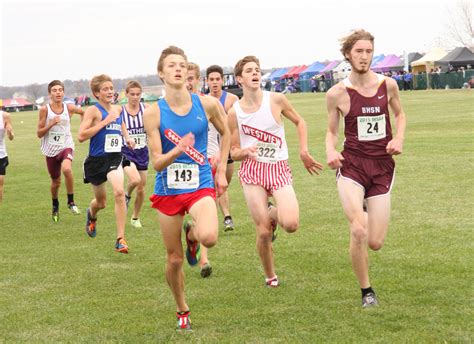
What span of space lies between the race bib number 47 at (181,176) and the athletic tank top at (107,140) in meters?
4.65

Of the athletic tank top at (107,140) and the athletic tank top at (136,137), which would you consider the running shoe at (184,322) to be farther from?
the athletic tank top at (136,137)

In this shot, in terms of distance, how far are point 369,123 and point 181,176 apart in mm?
1733

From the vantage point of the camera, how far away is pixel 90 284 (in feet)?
28.4

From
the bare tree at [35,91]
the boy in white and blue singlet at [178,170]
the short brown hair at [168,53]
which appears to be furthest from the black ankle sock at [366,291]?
the bare tree at [35,91]

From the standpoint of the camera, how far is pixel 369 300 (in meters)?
6.90

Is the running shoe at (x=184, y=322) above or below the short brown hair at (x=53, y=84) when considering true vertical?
below

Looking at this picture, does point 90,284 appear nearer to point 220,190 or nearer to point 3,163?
point 220,190

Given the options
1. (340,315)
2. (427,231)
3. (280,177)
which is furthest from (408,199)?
(340,315)

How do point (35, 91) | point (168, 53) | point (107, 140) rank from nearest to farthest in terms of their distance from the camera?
point (168, 53) → point (107, 140) → point (35, 91)

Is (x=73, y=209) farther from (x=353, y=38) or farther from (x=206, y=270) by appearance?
(x=353, y=38)

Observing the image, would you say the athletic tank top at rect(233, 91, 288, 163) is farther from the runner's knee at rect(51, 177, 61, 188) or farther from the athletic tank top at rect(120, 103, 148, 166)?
the runner's knee at rect(51, 177, 61, 188)

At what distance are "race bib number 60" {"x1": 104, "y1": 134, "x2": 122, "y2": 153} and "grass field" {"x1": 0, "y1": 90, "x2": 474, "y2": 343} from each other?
1.30 m

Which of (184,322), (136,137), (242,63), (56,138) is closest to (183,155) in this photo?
(184,322)

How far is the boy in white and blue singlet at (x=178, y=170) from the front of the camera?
6.49 m
